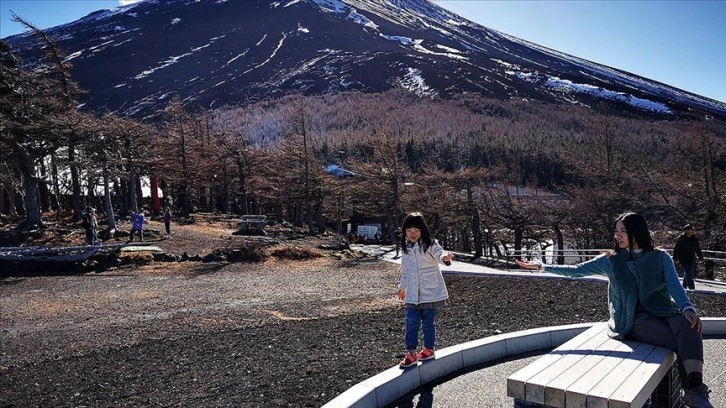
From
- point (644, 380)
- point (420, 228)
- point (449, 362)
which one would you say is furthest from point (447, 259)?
point (644, 380)

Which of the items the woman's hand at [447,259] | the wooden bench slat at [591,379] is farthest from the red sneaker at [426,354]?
the wooden bench slat at [591,379]

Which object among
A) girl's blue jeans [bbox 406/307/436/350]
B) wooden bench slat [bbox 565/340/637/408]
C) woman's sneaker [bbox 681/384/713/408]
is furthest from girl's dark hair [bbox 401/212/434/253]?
woman's sneaker [bbox 681/384/713/408]

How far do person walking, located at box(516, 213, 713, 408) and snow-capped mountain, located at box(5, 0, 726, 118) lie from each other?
107363 millimetres

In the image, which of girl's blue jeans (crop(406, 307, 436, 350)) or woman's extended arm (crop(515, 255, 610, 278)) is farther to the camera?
girl's blue jeans (crop(406, 307, 436, 350))

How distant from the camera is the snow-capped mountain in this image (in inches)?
4540

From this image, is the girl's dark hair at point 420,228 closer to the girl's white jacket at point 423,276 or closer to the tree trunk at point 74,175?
the girl's white jacket at point 423,276

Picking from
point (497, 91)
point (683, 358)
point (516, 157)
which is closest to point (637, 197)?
point (683, 358)

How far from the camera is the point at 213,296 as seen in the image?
1166 cm

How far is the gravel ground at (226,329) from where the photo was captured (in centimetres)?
504

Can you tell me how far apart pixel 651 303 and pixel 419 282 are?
5.84 feet

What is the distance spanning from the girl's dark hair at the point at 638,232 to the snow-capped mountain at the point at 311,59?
107 m

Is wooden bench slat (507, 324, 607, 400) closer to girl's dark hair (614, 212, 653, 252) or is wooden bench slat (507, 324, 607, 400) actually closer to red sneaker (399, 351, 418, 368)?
girl's dark hair (614, 212, 653, 252)

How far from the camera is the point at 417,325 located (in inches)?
183

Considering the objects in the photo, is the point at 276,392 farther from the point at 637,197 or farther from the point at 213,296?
the point at 637,197
